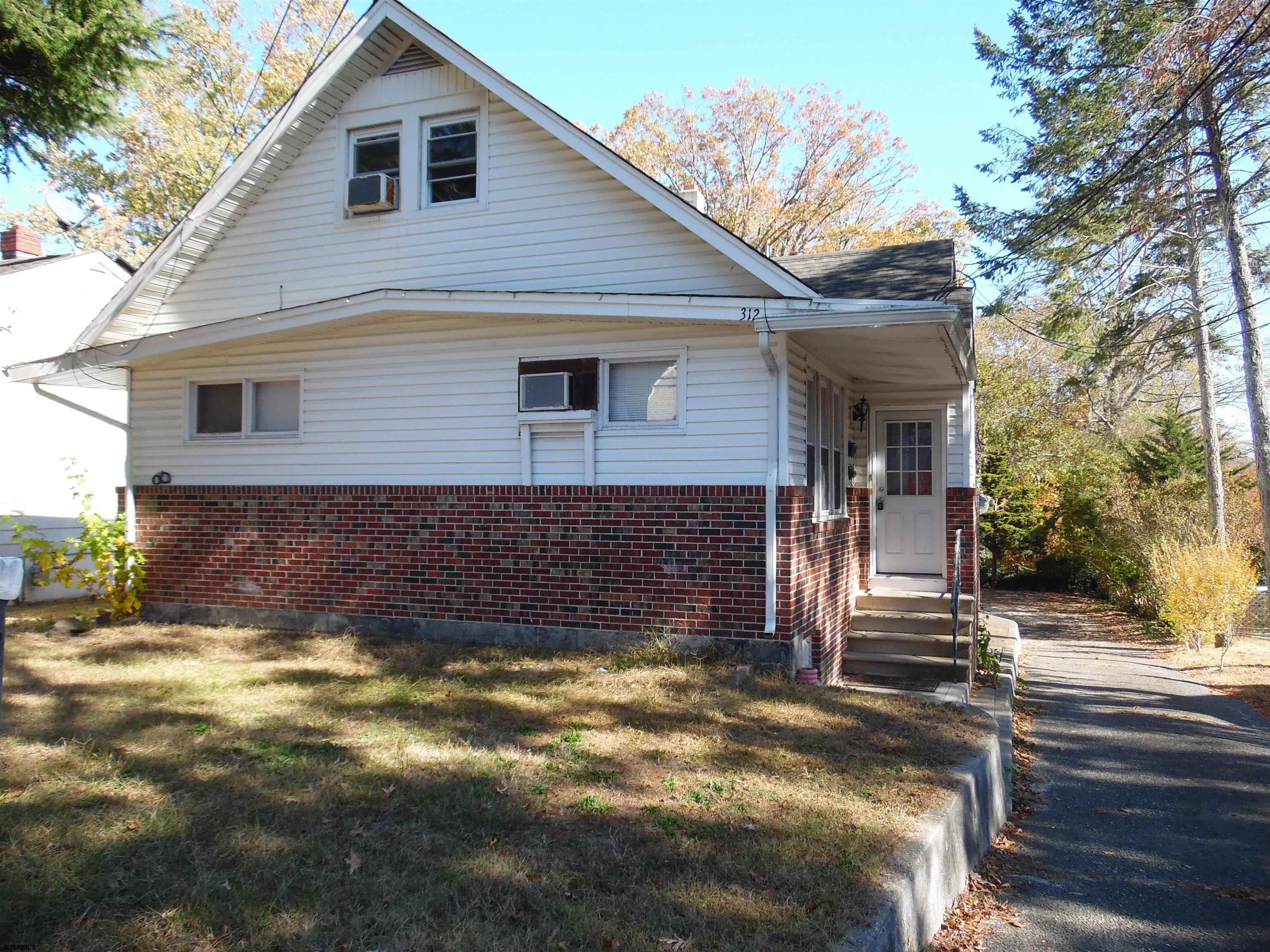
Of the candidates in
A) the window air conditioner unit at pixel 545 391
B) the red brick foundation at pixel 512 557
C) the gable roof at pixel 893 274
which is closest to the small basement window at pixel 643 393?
the window air conditioner unit at pixel 545 391

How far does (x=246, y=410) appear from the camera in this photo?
10477mm

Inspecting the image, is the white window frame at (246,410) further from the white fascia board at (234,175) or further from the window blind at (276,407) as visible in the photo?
the white fascia board at (234,175)

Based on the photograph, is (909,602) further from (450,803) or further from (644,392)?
(450,803)

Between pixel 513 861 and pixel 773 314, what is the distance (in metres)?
5.06

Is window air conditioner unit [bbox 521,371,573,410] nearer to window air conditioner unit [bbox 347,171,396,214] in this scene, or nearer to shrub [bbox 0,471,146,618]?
window air conditioner unit [bbox 347,171,396,214]

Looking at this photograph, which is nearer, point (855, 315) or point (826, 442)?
point (855, 315)

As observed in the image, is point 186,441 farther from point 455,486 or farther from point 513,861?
point 513,861

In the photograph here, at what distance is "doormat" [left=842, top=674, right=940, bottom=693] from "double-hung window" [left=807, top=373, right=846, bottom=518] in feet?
5.93

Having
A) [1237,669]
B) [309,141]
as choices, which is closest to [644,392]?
[309,141]

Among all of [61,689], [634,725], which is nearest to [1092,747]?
[634,725]

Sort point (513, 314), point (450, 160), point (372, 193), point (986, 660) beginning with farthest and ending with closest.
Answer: point (986, 660), point (450, 160), point (372, 193), point (513, 314)

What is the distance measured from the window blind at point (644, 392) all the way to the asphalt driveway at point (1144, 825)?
463 cm

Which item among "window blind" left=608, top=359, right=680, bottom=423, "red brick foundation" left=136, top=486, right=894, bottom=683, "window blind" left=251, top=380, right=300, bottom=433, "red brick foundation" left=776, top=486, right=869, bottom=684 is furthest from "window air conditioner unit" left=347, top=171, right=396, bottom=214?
"red brick foundation" left=776, top=486, right=869, bottom=684

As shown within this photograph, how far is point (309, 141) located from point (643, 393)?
525 cm
